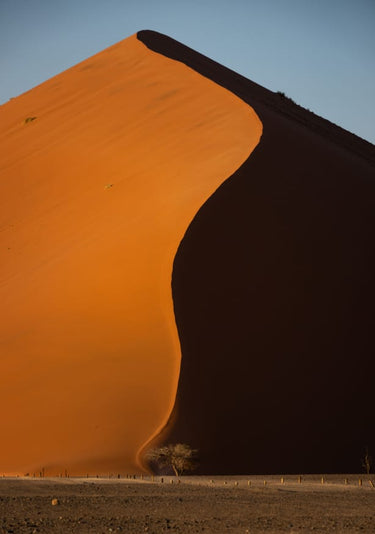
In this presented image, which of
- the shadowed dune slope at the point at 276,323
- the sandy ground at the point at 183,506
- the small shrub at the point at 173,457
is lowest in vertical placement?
the sandy ground at the point at 183,506

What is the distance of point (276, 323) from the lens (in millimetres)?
17031

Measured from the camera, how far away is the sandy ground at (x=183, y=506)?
9.26 meters

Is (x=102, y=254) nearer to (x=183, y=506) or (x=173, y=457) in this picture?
(x=173, y=457)

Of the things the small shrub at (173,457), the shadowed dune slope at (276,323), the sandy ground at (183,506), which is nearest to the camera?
the sandy ground at (183,506)

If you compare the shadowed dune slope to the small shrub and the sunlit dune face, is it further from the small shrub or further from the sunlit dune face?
the sunlit dune face

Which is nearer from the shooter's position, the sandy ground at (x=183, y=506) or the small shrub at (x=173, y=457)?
the sandy ground at (x=183, y=506)

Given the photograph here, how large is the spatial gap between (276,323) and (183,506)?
681 centimetres

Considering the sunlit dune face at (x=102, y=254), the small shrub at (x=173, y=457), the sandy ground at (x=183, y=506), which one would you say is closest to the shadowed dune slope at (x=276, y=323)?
the small shrub at (x=173, y=457)

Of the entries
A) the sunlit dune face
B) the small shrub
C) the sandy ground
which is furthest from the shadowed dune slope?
the sandy ground

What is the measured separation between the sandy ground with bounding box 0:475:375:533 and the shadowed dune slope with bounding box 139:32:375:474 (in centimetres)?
173

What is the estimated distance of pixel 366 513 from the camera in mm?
10453

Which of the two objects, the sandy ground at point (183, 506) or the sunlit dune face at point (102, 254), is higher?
the sunlit dune face at point (102, 254)

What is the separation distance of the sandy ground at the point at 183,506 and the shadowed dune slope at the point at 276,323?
173 cm

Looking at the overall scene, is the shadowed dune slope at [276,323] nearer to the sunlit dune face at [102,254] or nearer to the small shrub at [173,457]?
the small shrub at [173,457]
